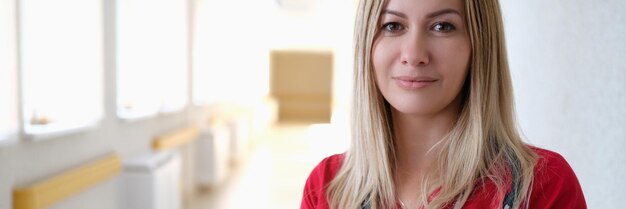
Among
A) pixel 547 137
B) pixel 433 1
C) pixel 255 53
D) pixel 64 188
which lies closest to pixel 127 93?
pixel 64 188

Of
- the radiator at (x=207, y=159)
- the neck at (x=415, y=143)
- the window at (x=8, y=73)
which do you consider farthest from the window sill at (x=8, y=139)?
the radiator at (x=207, y=159)

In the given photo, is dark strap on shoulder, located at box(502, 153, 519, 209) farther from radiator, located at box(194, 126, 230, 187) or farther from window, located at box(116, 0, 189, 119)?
radiator, located at box(194, 126, 230, 187)

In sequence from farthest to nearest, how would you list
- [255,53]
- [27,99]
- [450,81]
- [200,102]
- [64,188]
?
[255,53]
[200,102]
[64,188]
[27,99]
[450,81]

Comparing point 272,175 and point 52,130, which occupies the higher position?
point 52,130

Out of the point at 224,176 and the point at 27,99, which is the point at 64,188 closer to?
the point at 27,99

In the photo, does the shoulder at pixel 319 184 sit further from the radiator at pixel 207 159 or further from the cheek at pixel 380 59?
the radiator at pixel 207 159

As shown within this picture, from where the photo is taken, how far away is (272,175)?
9.30 metres

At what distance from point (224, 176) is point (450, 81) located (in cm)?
815

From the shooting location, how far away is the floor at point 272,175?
743cm

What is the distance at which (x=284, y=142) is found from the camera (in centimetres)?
1405

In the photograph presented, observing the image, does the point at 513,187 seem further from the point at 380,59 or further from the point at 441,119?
the point at 380,59

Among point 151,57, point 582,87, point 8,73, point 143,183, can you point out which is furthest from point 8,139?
point 151,57

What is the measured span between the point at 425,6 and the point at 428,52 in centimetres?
11

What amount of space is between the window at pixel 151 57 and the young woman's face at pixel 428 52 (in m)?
4.30
